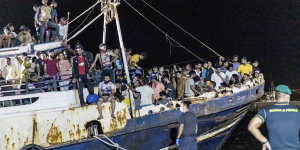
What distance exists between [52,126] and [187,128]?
3.11 m

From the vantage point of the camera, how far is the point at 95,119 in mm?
11695

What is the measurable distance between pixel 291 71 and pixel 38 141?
26868 millimetres

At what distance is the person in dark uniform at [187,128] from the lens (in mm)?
10383

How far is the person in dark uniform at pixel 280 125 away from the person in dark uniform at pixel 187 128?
333 cm

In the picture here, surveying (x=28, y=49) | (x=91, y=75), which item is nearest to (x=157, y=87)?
(x=91, y=75)

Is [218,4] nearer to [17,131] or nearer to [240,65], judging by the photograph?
[240,65]

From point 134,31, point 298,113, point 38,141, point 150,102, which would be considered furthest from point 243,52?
point 298,113

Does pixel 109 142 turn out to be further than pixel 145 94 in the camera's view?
No

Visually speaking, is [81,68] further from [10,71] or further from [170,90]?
[170,90]

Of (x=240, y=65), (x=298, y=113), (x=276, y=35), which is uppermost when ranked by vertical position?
(x=276, y=35)

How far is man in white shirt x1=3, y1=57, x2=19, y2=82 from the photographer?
13.0 metres

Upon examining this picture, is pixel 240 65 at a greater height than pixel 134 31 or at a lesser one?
lesser

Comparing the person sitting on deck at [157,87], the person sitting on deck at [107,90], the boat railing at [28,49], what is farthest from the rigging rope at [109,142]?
the boat railing at [28,49]

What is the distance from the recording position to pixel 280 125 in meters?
7.04
